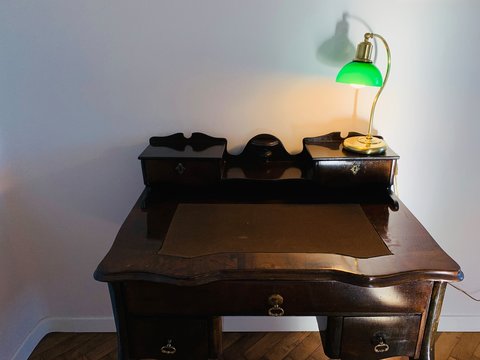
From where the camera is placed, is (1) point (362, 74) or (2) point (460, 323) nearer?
(1) point (362, 74)

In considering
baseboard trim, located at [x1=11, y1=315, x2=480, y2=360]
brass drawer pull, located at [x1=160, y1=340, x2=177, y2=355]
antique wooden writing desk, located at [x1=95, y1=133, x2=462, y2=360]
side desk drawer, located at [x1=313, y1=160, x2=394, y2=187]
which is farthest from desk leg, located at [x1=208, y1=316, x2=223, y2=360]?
baseboard trim, located at [x1=11, y1=315, x2=480, y2=360]

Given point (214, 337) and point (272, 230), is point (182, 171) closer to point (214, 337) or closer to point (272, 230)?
point (272, 230)

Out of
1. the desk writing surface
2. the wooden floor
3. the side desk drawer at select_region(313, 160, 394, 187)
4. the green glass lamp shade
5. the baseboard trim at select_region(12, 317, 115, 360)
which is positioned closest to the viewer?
the desk writing surface

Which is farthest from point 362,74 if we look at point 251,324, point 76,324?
Result: point 76,324

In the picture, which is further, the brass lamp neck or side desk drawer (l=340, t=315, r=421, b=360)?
the brass lamp neck

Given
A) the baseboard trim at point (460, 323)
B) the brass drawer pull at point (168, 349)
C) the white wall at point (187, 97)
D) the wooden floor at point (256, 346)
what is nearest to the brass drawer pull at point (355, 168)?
the white wall at point (187, 97)

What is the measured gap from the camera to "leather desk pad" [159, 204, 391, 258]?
95cm

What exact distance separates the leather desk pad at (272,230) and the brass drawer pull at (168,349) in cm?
30

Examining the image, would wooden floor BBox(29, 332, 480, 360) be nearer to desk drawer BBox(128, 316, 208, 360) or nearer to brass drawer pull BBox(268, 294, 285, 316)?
desk drawer BBox(128, 316, 208, 360)

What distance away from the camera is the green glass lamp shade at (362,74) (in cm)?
112

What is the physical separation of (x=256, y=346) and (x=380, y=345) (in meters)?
0.81

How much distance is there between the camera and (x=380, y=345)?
1008mm

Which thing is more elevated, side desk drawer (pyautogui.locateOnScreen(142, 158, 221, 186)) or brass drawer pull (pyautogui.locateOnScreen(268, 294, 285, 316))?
side desk drawer (pyautogui.locateOnScreen(142, 158, 221, 186))

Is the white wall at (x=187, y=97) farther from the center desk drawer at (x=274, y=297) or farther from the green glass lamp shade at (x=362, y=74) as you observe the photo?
the center desk drawer at (x=274, y=297)
